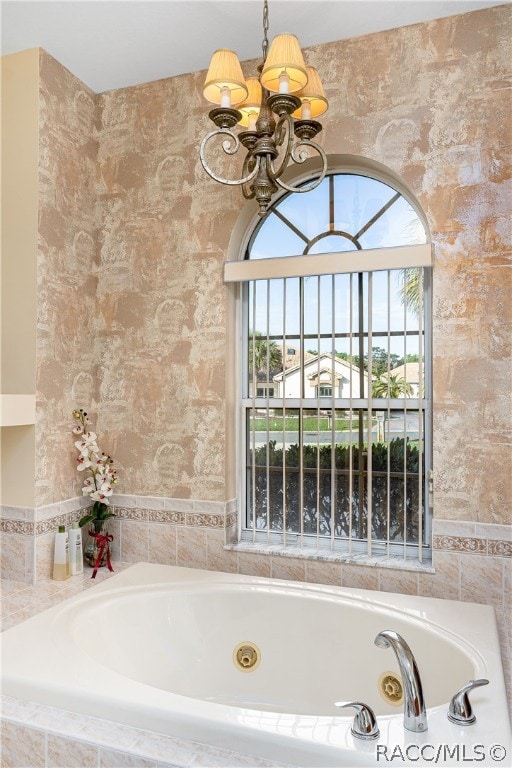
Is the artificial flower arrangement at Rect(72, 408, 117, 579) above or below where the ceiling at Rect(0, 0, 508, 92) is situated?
below

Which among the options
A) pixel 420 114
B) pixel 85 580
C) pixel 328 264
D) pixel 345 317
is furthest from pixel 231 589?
pixel 420 114

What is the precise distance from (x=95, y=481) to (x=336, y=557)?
1.15 meters

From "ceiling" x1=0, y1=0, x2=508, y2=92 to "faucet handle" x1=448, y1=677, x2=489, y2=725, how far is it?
233 cm

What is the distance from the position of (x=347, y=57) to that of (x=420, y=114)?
0.42 metres

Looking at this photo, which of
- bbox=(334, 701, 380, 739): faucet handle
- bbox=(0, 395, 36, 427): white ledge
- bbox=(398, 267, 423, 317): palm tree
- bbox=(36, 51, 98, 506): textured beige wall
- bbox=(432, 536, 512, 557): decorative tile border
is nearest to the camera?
bbox=(334, 701, 380, 739): faucet handle

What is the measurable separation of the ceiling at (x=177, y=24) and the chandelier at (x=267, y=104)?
0.59m

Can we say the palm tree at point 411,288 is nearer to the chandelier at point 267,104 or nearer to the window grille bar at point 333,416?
the window grille bar at point 333,416

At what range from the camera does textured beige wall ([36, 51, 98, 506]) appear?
242 cm

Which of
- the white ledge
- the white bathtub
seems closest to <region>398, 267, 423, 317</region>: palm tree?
the white bathtub

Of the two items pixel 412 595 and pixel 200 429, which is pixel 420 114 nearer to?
pixel 200 429

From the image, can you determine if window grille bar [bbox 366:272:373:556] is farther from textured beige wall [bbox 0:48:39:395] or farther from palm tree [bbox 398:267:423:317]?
textured beige wall [bbox 0:48:39:395]

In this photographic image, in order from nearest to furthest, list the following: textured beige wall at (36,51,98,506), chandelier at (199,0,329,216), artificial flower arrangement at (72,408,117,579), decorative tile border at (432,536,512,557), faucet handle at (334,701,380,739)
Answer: faucet handle at (334,701,380,739), chandelier at (199,0,329,216), decorative tile border at (432,536,512,557), textured beige wall at (36,51,98,506), artificial flower arrangement at (72,408,117,579)

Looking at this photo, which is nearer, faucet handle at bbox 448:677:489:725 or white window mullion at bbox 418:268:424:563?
faucet handle at bbox 448:677:489:725

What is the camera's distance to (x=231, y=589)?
2211 millimetres
